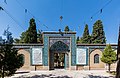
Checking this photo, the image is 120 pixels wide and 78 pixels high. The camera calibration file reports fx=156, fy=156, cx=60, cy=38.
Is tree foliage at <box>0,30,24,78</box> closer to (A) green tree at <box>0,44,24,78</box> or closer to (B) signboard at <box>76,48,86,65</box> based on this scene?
(A) green tree at <box>0,44,24,78</box>

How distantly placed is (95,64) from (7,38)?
17023mm

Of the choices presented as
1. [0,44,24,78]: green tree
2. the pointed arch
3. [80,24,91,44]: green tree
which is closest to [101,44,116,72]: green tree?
the pointed arch

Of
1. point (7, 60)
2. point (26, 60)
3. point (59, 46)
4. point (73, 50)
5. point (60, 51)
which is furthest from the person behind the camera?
point (60, 51)

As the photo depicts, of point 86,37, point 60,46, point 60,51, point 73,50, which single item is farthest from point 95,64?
point 86,37

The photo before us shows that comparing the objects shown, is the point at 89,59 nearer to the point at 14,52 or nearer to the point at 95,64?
the point at 95,64

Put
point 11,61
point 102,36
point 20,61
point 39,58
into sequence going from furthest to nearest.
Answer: point 102,36
point 39,58
point 20,61
point 11,61

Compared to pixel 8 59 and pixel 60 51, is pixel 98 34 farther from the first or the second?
pixel 8 59

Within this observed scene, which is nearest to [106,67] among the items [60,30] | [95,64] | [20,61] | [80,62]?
[95,64]

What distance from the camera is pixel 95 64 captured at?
25.8 metres

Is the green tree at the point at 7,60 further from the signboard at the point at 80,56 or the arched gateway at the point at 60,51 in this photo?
the signboard at the point at 80,56

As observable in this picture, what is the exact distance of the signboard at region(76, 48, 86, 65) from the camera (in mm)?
25531

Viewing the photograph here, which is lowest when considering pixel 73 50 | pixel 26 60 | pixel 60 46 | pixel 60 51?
pixel 26 60

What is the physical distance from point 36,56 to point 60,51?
13.1 feet

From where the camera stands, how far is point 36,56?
83.0 ft
